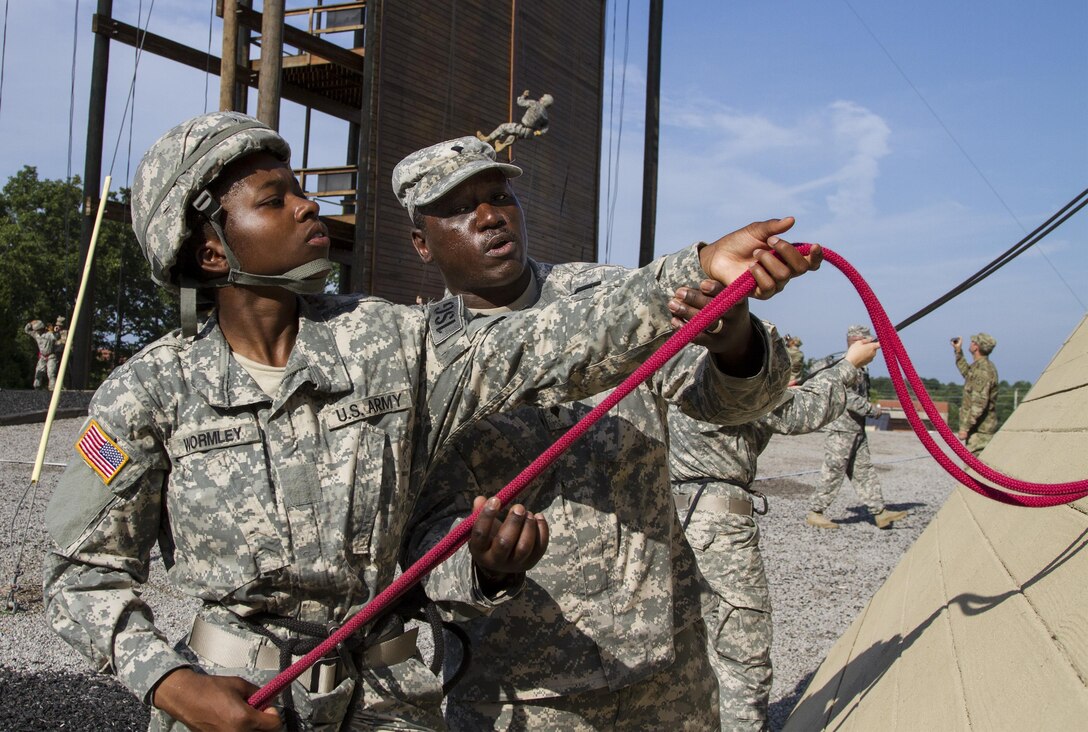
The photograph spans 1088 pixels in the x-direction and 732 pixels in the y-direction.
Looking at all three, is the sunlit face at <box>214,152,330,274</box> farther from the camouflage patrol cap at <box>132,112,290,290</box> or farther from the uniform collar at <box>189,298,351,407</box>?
the uniform collar at <box>189,298,351,407</box>

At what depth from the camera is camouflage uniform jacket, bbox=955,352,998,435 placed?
14.7m

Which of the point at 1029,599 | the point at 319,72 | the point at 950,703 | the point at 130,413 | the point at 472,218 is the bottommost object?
the point at 950,703

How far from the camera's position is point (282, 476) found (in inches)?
82.0

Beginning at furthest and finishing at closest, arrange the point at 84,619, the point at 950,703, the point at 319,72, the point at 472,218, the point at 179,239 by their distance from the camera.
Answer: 1. the point at 319,72
2. the point at 472,218
3. the point at 179,239
4. the point at 84,619
5. the point at 950,703

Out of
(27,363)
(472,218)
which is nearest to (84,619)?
(472,218)

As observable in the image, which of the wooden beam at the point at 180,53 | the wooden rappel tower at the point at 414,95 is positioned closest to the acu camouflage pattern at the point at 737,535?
the wooden rappel tower at the point at 414,95

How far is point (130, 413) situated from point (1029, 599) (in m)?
1.80

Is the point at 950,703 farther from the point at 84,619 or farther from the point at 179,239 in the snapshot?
the point at 179,239

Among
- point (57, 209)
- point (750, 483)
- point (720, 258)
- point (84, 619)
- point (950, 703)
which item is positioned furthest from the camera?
point (57, 209)

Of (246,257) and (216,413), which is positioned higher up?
(246,257)

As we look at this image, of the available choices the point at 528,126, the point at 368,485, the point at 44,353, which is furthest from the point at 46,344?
the point at 368,485

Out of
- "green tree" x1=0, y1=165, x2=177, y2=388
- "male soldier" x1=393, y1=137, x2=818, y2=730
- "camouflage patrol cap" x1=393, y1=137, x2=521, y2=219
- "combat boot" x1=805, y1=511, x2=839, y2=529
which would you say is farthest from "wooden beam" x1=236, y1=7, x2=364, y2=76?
"green tree" x1=0, y1=165, x2=177, y2=388

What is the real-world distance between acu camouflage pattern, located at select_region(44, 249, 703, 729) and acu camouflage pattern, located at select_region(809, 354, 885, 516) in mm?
9927

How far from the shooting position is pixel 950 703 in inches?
67.4
